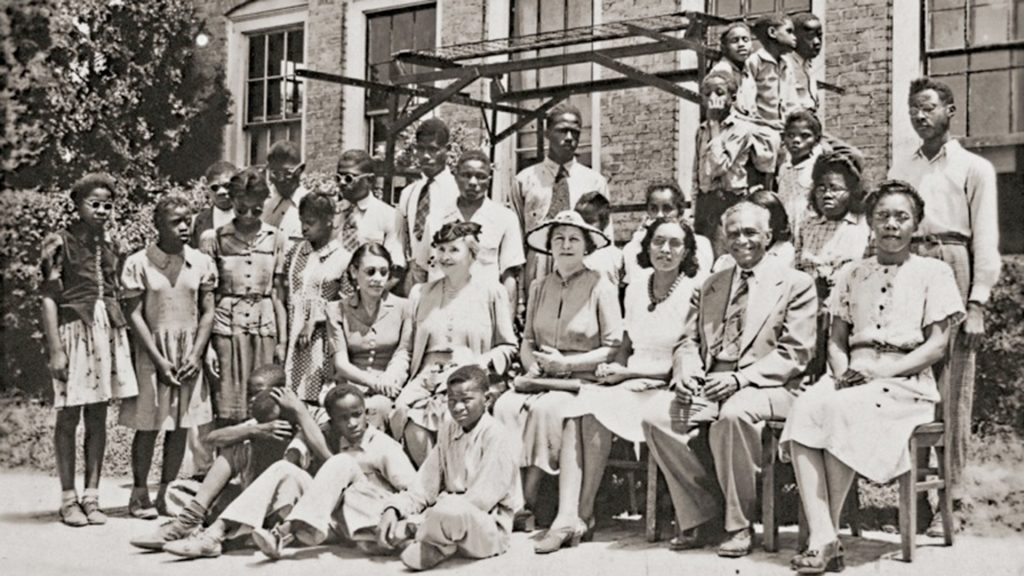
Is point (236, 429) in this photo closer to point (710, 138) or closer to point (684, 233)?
point (684, 233)

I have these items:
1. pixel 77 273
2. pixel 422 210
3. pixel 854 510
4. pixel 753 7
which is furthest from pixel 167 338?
pixel 753 7

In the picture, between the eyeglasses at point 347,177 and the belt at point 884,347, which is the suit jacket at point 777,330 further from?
the eyeglasses at point 347,177

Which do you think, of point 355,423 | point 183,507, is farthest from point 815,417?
point 183,507

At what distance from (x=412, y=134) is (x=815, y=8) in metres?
4.15

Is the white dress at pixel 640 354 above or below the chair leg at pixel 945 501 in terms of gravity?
above

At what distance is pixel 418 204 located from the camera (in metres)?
7.42

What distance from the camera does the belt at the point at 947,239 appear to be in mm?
5730

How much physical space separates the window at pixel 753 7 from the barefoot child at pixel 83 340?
586 centimetres

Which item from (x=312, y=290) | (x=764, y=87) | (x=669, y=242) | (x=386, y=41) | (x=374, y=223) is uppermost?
(x=386, y=41)

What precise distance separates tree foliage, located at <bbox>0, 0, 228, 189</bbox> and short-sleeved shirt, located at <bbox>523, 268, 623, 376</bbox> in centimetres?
673

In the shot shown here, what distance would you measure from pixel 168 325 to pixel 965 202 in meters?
4.23

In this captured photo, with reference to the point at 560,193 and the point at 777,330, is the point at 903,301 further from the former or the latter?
the point at 560,193

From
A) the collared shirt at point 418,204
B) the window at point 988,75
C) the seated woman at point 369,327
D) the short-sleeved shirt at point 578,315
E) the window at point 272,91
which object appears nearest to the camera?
the short-sleeved shirt at point 578,315

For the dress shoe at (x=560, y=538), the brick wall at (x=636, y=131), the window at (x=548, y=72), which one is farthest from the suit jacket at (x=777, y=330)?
the window at (x=548, y=72)
